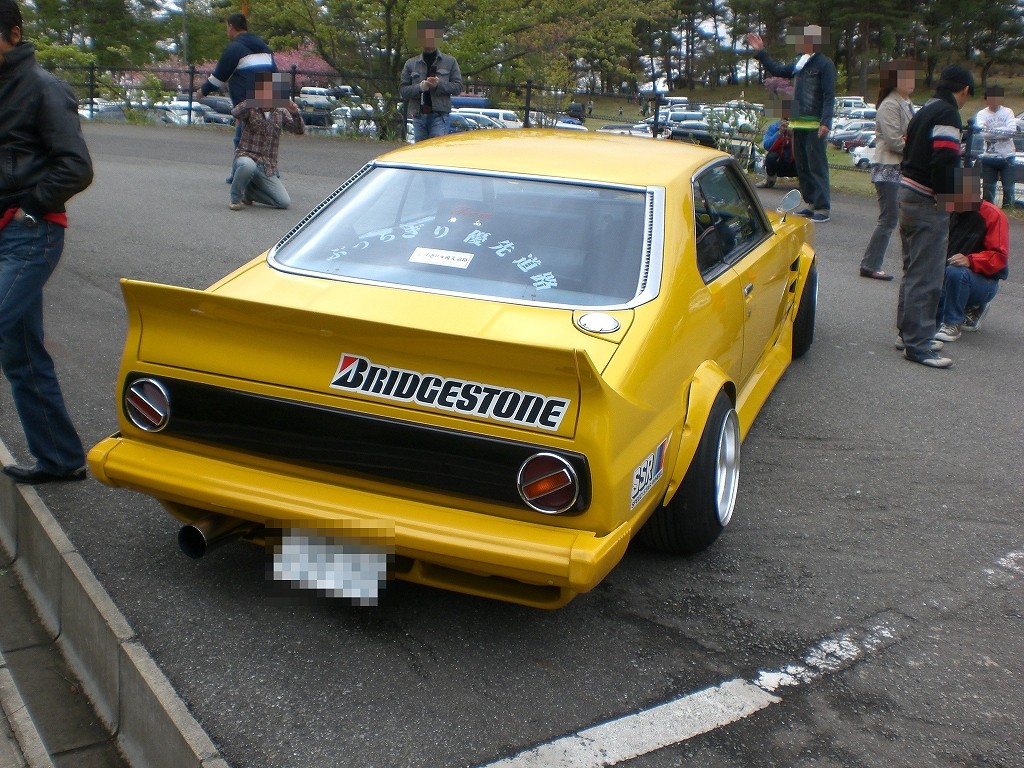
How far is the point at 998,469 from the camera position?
497 centimetres

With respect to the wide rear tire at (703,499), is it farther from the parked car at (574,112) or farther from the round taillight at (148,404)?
the parked car at (574,112)

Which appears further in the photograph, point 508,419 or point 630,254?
point 630,254

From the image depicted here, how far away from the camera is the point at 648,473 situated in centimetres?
310

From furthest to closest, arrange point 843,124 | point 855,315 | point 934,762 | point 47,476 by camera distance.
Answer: point 843,124 < point 855,315 < point 47,476 < point 934,762

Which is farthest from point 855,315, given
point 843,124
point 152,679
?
point 843,124

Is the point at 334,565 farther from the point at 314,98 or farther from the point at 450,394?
the point at 314,98

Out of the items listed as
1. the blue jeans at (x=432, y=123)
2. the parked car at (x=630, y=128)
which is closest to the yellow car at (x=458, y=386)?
the blue jeans at (x=432, y=123)

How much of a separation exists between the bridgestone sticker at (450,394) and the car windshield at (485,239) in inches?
24.9

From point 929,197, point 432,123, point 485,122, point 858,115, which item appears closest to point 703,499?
point 929,197

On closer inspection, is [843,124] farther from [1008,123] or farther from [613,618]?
[613,618]

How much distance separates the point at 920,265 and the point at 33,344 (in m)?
5.04

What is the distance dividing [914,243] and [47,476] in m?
5.06

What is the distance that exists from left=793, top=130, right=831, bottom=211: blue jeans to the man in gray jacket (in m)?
3.93

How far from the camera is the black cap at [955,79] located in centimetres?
603
